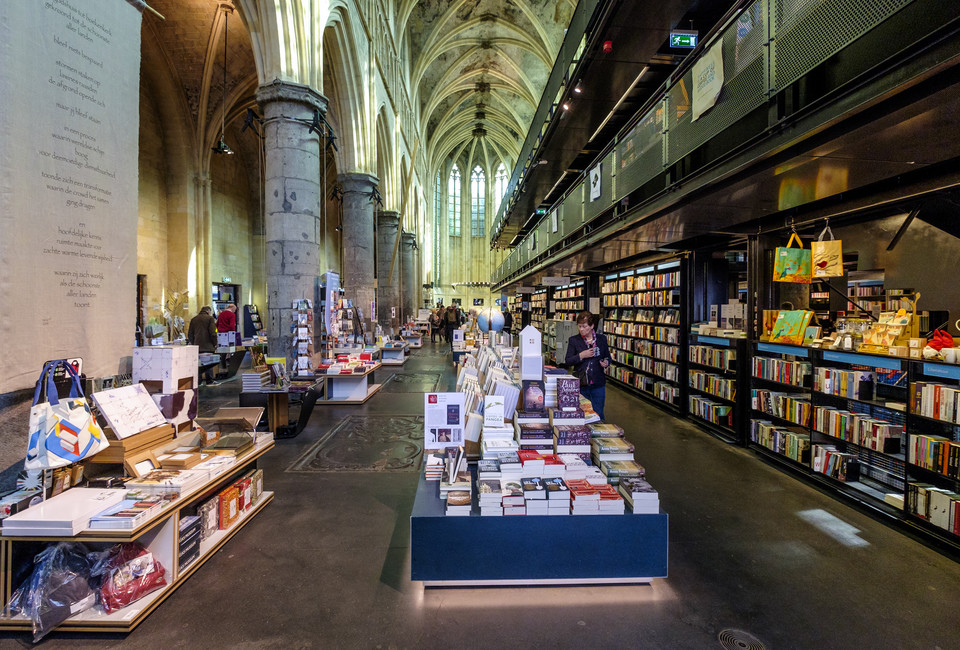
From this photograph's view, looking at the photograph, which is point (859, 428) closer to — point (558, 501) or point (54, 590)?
point (558, 501)

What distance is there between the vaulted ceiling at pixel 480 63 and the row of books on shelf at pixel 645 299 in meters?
14.7

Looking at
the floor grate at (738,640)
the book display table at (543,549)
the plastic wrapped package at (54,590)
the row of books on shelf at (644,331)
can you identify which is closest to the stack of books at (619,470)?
the book display table at (543,549)

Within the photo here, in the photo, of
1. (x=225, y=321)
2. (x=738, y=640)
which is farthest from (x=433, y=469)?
(x=225, y=321)

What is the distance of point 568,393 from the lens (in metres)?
2.85

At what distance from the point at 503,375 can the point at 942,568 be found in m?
2.96

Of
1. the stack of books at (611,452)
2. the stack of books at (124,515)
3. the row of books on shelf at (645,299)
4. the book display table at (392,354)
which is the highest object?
the row of books on shelf at (645,299)

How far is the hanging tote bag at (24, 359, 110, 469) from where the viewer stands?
201 centimetres

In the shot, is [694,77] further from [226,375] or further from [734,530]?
→ [226,375]

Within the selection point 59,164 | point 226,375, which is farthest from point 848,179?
point 226,375

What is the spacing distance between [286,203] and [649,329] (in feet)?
20.9

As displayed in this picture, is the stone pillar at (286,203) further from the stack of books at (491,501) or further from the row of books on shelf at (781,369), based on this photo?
the row of books on shelf at (781,369)

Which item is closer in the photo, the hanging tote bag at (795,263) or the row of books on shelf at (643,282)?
the hanging tote bag at (795,263)

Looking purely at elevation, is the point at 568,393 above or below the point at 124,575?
above

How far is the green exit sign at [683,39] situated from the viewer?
589 cm
